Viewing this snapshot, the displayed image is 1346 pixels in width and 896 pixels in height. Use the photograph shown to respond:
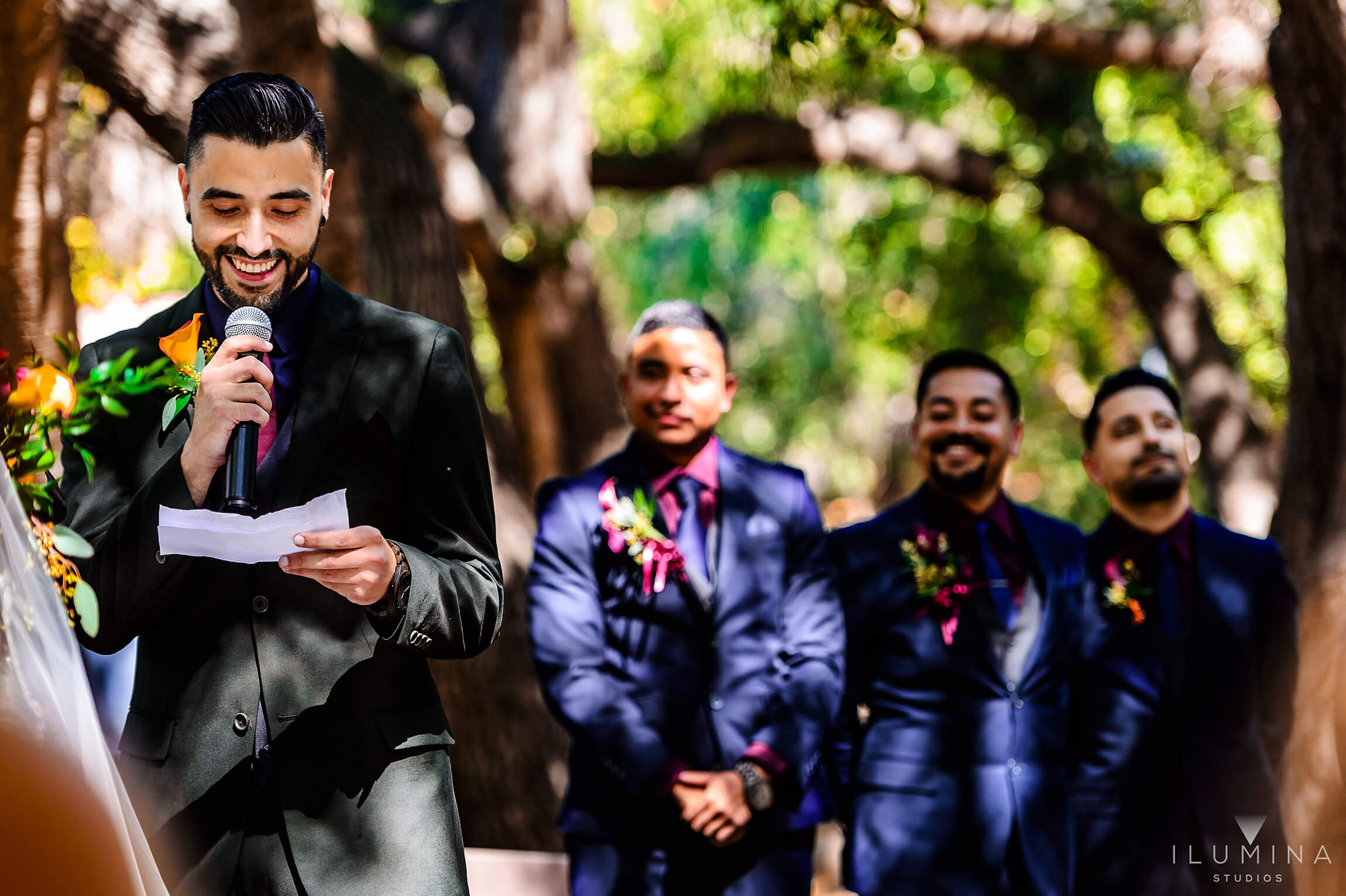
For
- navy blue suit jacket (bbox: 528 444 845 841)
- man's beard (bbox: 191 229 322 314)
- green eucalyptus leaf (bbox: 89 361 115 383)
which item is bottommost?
navy blue suit jacket (bbox: 528 444 845 841)

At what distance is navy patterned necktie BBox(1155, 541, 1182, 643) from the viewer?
3.86 meters

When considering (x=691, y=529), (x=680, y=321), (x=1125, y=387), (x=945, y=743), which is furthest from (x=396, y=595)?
(x=1125, y=387)

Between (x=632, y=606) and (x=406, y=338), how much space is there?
4.63ft

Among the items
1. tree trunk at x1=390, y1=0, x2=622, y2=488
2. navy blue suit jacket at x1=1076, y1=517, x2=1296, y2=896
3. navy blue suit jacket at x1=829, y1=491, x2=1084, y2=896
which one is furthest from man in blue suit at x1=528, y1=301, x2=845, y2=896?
tree trunk at x1=390, y1=0, x2=622, y2=488

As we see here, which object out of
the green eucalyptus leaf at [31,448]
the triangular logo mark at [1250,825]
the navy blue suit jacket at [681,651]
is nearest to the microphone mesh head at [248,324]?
the green eucalyptus leaf at [31,448]

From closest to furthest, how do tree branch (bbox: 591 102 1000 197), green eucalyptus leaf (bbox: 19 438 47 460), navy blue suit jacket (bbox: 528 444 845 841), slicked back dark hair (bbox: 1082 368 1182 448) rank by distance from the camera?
1. green eucalyptus leaf (bbox: 19 438 47 460)
2. navy blue suit jacket (bbox: 528 444 845 841)
3. slicked back dark hair (bbox: 1082 368 1182 448)
4. tree branch (bbox: 591 102 1000 197)

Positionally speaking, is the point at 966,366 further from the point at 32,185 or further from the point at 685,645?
the point at 32,185

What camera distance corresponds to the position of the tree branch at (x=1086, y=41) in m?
7.80

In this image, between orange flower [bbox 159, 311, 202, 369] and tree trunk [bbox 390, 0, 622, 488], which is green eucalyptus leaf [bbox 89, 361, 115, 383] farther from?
tree trunk [bbox 390, 0, 622, 488]

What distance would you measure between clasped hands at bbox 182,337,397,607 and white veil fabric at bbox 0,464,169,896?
0.29 meters

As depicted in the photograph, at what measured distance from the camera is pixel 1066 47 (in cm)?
818

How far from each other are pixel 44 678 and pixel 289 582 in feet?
1.34

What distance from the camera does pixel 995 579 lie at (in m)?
3.83

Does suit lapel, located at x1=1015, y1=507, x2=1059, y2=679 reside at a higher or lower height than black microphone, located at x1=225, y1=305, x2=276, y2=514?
lower
